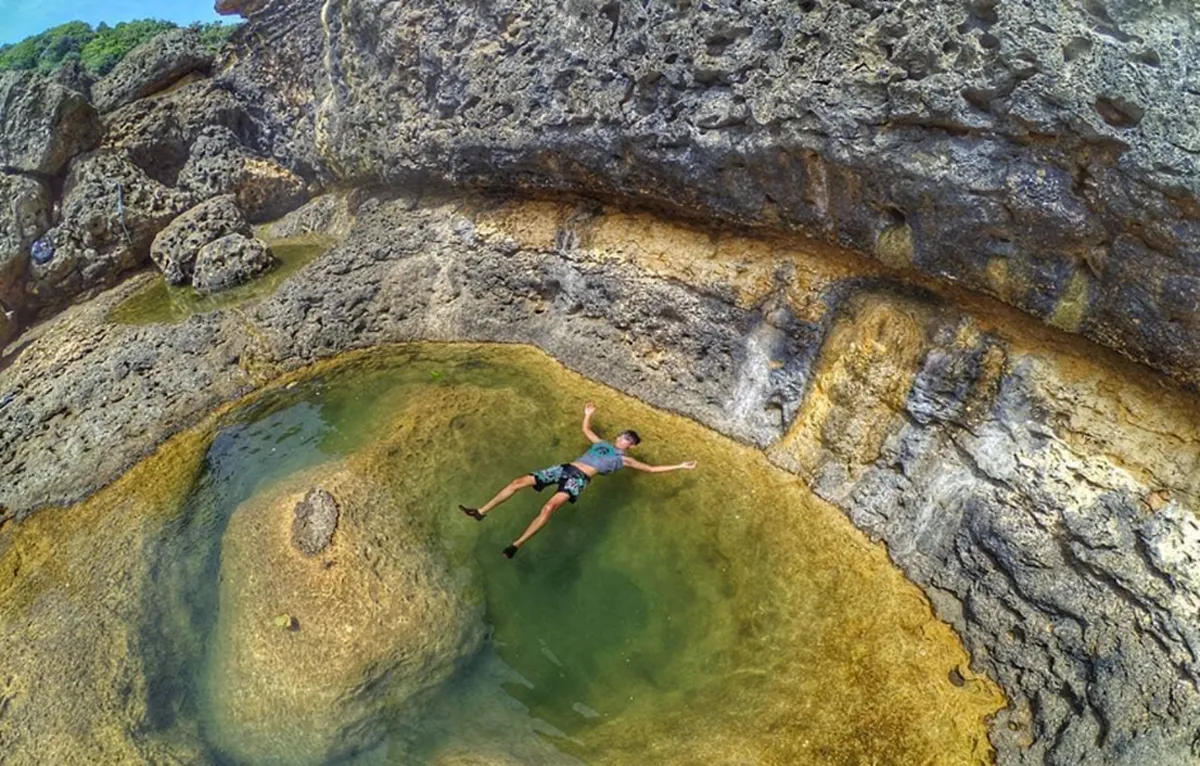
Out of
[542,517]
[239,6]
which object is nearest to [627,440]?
[542,517]

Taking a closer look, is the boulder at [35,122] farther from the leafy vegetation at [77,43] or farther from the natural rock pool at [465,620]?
the leafy vegetation at [77,43]

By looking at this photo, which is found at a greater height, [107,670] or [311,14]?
[311,14]

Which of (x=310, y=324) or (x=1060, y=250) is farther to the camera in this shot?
(x=310, y=324)

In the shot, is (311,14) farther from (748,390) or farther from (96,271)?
(748,390)

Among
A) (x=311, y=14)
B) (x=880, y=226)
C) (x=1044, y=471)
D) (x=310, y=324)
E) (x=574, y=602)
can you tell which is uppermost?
(x=311, y=14)

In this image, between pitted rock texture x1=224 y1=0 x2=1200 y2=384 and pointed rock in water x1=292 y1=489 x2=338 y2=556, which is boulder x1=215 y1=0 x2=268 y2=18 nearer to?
pitted rock texture x1=224 y1=0 x2=1200 y2=384

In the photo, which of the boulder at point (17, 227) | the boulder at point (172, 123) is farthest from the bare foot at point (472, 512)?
the boulder at point (172, 123)

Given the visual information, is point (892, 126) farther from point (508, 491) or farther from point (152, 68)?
point (152, 68)

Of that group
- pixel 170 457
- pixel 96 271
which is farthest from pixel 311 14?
pixel 170 457
